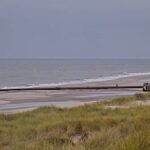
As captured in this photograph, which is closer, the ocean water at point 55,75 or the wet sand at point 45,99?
the wet sand at point 45,99

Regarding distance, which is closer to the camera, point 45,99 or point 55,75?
point 45,99

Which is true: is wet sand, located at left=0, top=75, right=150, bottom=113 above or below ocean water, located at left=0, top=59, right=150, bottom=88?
below

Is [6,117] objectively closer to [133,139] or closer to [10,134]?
[10,134]

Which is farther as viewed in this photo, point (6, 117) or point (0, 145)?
point (6, 117)

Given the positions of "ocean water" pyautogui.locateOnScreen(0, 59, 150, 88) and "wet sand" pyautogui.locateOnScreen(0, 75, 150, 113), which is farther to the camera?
"ocean water" pyautogui.locateOnScreen(0, 59, 150, 88)

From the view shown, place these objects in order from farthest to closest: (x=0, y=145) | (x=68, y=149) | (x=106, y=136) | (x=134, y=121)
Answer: (x=134, y=121)
(x=0, y=145)
(x=106, y=136)
(x=68, y=149)

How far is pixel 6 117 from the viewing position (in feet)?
59.2

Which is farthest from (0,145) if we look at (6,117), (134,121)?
(6,117)

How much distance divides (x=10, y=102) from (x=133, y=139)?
23950mm

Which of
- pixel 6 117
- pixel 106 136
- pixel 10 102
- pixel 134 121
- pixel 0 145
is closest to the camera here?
pixel 106 136

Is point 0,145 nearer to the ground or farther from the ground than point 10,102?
nearer to the ground

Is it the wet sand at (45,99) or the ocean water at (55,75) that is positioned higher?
the ocean water at (55,75)

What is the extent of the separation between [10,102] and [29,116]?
1232 centimetres

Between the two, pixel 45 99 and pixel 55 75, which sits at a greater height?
pixel 55 75
